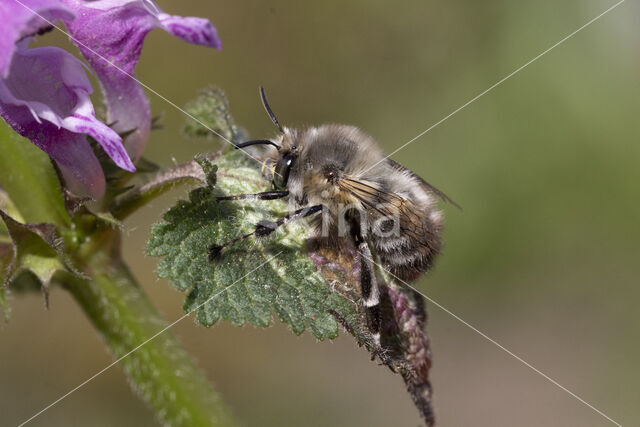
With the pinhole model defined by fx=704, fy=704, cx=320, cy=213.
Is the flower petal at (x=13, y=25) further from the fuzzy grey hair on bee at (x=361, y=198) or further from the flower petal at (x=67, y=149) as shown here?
the fuzzy grey hair on bee at (x=361, y=198)

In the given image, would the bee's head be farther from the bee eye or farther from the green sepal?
the green sepal

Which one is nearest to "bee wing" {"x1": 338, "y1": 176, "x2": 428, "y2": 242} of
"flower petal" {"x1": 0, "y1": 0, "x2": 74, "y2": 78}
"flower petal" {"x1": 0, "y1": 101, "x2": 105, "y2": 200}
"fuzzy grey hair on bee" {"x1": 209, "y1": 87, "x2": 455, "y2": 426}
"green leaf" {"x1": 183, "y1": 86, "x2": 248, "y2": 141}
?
"fuzzy grey hair on bee" {"x1": 209, "y1": 87, "x2": 455, "y2": 426}

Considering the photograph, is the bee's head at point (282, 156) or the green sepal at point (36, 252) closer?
the green sepal at point (36, 252)

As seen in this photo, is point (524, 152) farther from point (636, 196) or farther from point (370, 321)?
point (370, 321)

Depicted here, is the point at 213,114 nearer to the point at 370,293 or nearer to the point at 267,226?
the point at 267,226

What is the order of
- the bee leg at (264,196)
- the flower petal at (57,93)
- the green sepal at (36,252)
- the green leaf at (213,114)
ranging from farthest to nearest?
the green leaf at (213,114) → the bee leg at (264,196) → the green sepal at (36,252) → the flower petal at (57,93)

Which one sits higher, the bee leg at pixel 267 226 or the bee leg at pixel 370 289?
the bee leg at pixel 267 226

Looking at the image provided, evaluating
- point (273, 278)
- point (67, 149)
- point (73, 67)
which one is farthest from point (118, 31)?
point (273, 278)

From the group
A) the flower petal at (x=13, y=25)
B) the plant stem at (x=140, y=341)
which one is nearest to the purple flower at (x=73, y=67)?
the flower petal at (x=13, y=25)
